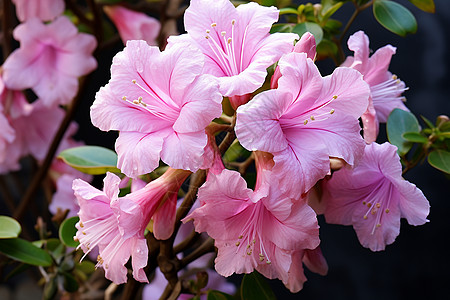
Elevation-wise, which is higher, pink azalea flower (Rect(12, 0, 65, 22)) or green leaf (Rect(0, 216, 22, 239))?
pink azalea flower (Rect(12, 0, 65, 22))

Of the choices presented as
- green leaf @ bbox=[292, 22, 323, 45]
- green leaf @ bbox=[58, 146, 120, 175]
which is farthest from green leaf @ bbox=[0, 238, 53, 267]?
green leaf @ bbox=[292, 22, 323, 45]

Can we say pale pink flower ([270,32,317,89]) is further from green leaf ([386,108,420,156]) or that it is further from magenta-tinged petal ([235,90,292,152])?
green leaf ([386,108,420,156])

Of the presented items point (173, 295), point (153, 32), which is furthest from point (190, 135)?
point (153, 32)

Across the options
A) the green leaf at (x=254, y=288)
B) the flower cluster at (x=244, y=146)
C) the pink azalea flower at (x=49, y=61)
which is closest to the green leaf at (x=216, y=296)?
the green leaf at (x=254, y=288)

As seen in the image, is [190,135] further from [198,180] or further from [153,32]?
[153,32]

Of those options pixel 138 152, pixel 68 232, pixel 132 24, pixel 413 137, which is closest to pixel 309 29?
pixel 413 137

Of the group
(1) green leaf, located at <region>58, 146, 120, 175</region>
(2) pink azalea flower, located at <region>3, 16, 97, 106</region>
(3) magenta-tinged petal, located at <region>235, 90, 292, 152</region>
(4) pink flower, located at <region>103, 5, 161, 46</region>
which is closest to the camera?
(3) magenta-tinged petal, located at <region>235, 90, 292, 152</region>
